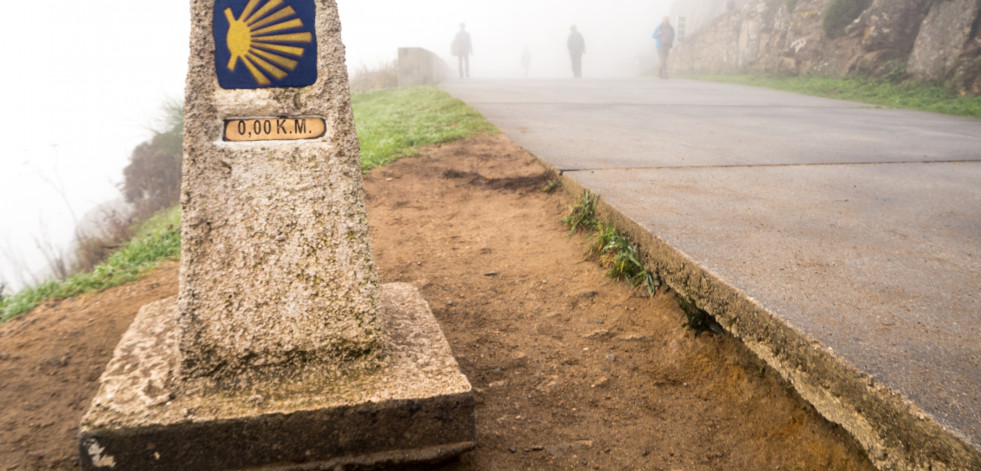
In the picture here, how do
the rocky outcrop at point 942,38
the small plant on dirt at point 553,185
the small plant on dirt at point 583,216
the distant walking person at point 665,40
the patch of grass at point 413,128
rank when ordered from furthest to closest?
Result: the distant walking person at point 665,40 → the rocky outcrop at point 942,38 → the patch of grass at point 413,128 → the small plant on dirt at point 553,185 → the small plant on dirt at point 583,216

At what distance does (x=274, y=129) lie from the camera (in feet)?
5.61

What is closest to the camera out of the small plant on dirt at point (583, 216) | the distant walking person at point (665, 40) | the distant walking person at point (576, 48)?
the small plant on dirt at point (583, 216)

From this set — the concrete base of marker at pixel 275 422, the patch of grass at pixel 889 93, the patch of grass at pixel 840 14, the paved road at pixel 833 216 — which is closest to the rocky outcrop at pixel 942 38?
the patch of grass at pixel 889 93

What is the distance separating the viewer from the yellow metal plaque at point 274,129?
169 centimetres

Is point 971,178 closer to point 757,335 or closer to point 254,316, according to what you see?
point 757,335

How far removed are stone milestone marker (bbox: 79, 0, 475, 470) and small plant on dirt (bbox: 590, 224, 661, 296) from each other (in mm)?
1177

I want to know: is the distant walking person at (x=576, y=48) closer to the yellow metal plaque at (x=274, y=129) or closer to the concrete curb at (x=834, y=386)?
the concrete curb at (x=834, y=386)

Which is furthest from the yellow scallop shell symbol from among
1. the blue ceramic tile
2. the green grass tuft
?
the green grass tuft

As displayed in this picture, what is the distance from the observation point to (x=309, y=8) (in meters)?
1.68

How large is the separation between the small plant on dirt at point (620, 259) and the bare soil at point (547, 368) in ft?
0.19

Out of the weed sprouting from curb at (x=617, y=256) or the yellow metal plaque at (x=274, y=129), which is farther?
the weed sprouting from curb at (x=617, y=256)

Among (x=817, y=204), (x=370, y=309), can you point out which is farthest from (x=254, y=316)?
(x=817, y=204)

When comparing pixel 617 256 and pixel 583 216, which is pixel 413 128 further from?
pixel 617 256

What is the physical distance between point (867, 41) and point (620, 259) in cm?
1022
